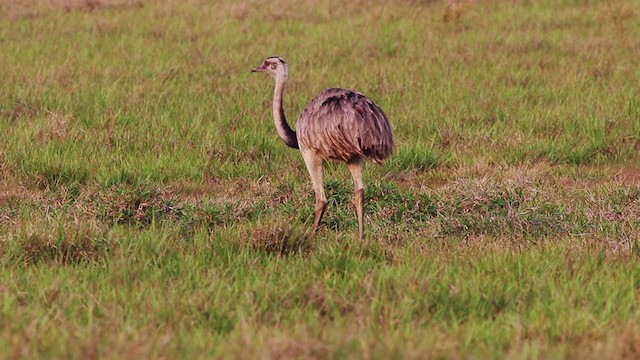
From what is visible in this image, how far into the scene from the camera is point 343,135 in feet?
23.7

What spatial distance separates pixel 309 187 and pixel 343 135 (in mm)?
1344

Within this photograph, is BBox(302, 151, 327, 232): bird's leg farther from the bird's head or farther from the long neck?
the bird's head

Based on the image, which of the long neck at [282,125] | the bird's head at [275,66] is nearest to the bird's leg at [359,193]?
the long neck at [282,125]

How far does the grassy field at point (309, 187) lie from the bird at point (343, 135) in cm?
33

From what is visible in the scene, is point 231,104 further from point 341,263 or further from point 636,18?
point 636,18

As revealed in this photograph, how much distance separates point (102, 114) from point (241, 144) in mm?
1717

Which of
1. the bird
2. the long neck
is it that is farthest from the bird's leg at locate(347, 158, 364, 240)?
the long neck

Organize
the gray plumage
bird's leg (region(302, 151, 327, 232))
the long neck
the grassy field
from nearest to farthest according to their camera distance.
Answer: the grassy field
the gray plumage
bird's leg (region(302, 151, 327, 232))
the long neck

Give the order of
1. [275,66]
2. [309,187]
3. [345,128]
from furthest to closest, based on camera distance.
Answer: [309,187], [275,66], [345,128]

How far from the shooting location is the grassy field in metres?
4.75

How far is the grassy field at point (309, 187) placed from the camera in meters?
4.75

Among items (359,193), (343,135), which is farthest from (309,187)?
(343,135)

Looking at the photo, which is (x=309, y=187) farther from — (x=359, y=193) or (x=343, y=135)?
(x=343, y=135)

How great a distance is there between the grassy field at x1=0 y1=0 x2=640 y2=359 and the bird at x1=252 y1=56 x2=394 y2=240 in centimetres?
33
